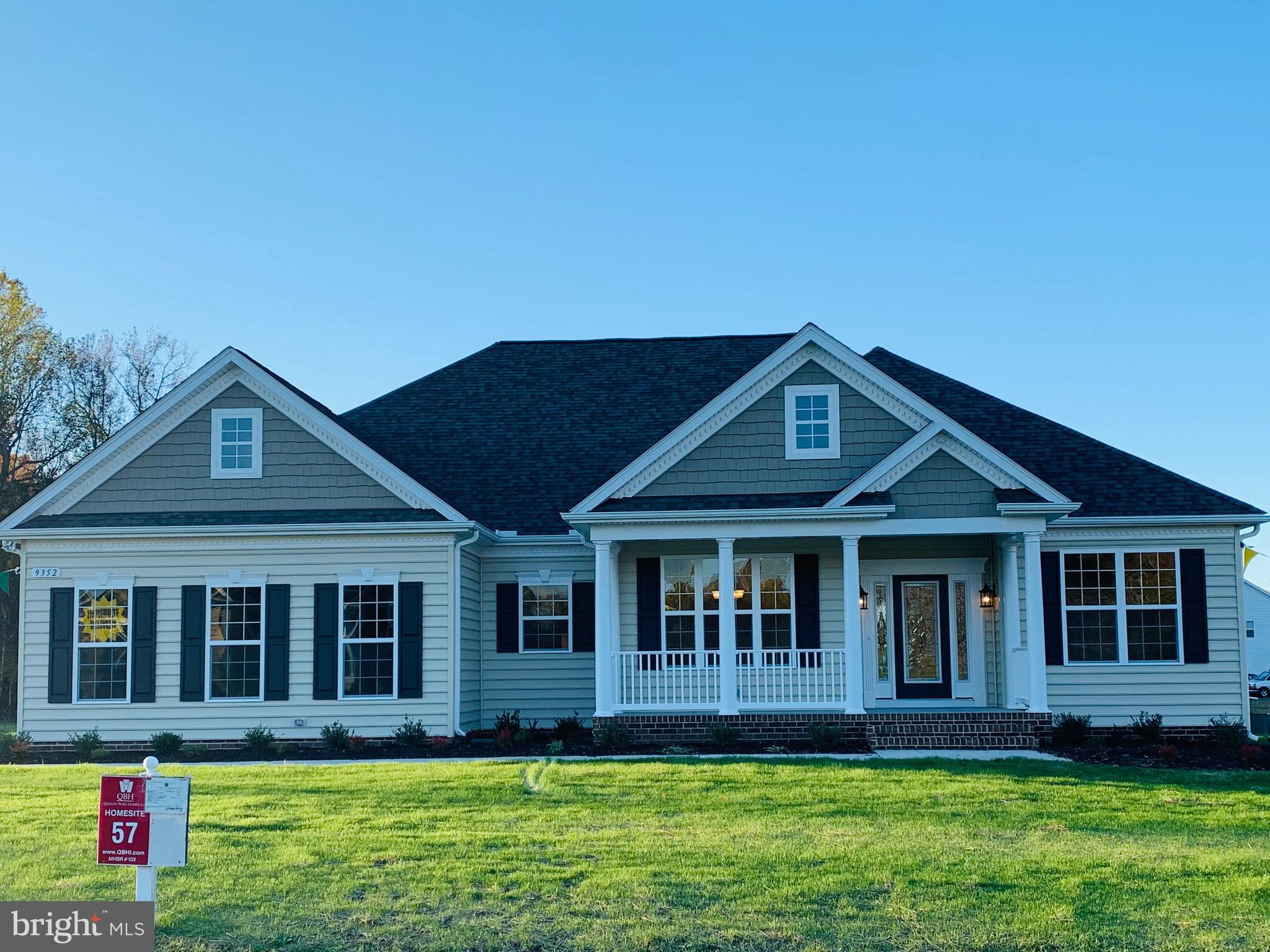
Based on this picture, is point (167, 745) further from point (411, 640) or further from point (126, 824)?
point (126, 824)

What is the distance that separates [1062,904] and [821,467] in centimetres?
1060

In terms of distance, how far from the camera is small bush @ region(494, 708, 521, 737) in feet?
61.4

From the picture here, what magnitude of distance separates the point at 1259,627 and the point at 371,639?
54005mm

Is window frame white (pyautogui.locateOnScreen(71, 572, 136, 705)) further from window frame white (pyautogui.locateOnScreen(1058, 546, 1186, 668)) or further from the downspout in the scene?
window frame white (pyautogui.locateOnScreen(1058, 546, 1186, 668))

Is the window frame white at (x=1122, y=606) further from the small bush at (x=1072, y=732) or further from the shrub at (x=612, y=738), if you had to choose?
the shrub at (x=612, y=738)

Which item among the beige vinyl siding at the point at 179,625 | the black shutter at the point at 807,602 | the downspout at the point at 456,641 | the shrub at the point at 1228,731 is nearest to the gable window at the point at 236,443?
the beige vinyl siding at the point at 179,625

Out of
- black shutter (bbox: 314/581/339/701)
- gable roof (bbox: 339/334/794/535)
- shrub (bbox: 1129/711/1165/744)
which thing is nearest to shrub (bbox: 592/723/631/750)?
gable roof (bbox: 339/334/794/535)

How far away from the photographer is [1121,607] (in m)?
19.2

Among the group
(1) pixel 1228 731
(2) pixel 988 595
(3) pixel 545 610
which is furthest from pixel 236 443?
(1) pixel 1228 731

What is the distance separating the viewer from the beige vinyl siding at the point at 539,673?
1997 centimetres

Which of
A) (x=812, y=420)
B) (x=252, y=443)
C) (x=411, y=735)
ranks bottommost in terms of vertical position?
(x=411, y=735)

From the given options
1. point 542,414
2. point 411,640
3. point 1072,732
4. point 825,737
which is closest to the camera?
point 825,737

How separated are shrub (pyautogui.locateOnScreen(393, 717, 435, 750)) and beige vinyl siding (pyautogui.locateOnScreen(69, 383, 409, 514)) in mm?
3653

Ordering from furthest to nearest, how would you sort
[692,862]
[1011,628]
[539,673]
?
[539,673], [1011,628], [692,862]
